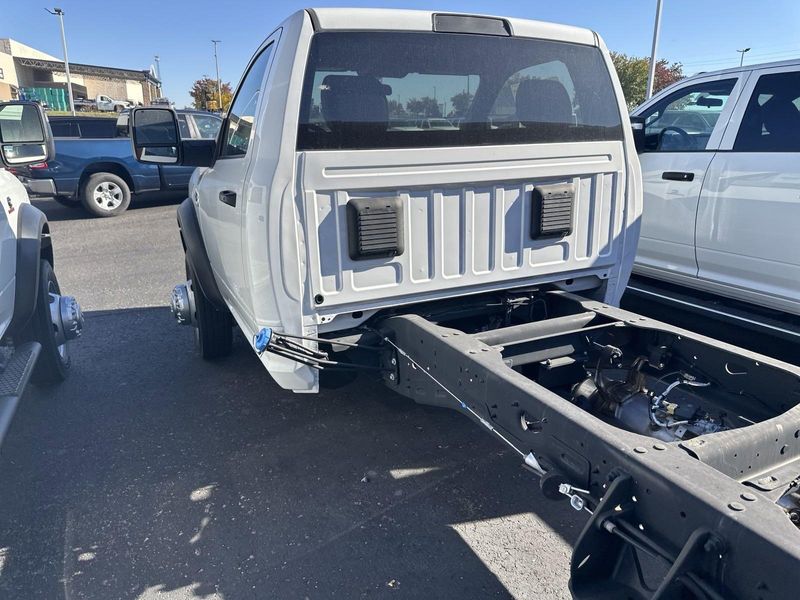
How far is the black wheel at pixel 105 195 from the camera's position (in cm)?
1126

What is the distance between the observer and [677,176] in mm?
4734

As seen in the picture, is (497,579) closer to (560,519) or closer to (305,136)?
(560,519)

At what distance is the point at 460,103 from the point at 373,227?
817 millimetres

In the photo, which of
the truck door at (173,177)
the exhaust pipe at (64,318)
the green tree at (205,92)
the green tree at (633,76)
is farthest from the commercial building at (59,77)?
the exhaust pipe at (64,318)

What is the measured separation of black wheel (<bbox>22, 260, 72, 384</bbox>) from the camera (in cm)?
408

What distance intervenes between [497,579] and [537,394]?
101 cm

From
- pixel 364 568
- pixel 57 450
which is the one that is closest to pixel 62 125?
pixel 57 450

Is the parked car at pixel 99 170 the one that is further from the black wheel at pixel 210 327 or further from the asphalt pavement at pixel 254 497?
the asphalt pavement at pixel 254 497

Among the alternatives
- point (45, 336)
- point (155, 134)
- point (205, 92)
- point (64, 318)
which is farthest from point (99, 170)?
point (205, 92)

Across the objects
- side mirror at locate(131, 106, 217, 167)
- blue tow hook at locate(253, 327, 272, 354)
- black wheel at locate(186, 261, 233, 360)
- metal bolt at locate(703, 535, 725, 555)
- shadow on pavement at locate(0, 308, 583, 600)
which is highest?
side mirror at locate(131, 106, 217, 167)

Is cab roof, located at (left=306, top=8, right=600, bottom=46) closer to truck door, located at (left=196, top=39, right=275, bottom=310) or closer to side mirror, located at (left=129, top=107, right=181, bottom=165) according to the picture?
truck door, located at (left=196, top=39, right=275, bottom=310)

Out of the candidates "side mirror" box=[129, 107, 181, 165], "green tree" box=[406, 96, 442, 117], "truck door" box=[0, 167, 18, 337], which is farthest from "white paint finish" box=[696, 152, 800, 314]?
Answer: "truck door" box=[0, 167, 18, 337]

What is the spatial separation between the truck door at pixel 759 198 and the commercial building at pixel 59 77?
53783mm

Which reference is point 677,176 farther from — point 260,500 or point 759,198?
point 260,500
